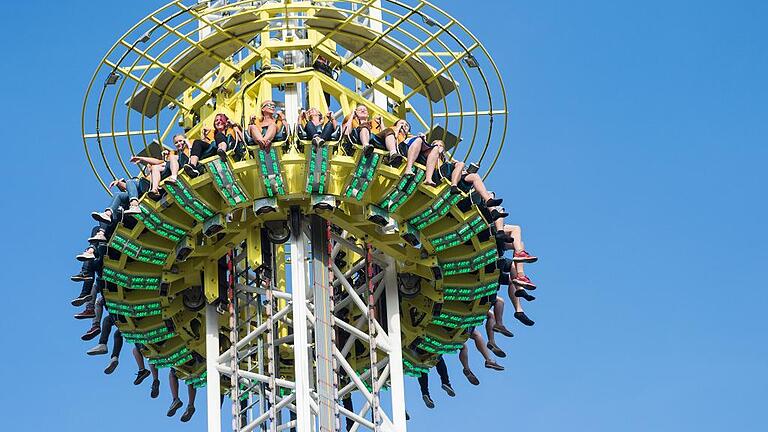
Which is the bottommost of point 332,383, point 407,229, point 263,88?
point 332,383

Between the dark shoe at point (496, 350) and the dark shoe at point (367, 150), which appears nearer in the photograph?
the dark shoe at point (367, 150)

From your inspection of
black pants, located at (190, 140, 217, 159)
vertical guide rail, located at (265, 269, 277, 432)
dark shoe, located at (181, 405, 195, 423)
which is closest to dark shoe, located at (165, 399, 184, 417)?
dark shoe, located at (181, 405, 195, 423)

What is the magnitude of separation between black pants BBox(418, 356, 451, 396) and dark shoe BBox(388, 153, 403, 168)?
9577mm

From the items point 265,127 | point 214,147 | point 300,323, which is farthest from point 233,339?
point 265,127

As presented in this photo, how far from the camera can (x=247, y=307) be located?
2464 inches

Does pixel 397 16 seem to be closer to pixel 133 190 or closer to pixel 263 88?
pixel 263 88

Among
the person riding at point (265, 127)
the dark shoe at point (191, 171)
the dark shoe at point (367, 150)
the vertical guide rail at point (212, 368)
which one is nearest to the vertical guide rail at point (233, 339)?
the vertical guide rail at point (212, 368)

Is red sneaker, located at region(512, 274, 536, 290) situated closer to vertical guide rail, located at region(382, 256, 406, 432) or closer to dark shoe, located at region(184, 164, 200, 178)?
vertical guide rail, located at region(382, 256, 406, 432)

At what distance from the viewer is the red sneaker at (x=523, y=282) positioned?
6206 centimetres

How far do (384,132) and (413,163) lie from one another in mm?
1162

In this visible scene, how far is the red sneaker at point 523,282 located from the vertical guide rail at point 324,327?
5.63m

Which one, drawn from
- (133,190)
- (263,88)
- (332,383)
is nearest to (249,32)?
(263,88)

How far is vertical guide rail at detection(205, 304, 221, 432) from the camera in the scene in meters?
60.2

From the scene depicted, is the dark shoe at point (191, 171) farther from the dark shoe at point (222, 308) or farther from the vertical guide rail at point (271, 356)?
the dark shoe at point (222, 308)
